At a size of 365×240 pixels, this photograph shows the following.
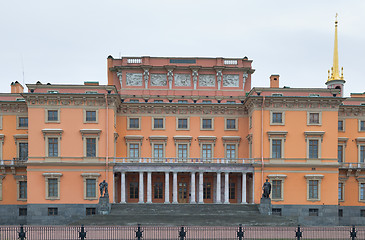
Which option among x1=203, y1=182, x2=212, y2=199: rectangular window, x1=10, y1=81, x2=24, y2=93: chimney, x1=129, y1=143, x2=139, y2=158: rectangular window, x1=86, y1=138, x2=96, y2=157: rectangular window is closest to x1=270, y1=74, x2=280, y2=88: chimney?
x1=203, y1=182, x2=212, y2=199: rectangular window

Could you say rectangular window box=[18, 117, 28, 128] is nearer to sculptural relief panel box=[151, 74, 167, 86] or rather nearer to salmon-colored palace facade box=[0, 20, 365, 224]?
salmon-colored palace facade box=[0, 20, 365, 224]

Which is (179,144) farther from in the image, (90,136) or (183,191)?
(90,136)

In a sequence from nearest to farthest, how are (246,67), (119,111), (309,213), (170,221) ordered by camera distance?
(170,221), (309,213), (119,111), (246,67)

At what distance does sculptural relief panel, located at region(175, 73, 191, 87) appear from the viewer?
54.1 meters

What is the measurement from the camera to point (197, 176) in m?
51.3

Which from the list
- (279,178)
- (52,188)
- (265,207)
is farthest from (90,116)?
(279,178)

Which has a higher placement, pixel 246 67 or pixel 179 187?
pixel 246 67

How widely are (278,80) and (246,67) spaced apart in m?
4.97

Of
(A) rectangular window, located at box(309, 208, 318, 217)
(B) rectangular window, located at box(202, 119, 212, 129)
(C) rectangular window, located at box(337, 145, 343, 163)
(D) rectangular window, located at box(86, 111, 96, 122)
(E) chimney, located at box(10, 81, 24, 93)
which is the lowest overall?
(A) rectangular window, located at box(309, 208, 318, 217)

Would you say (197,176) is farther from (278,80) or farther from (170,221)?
(278,80)

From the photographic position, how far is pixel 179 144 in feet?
169

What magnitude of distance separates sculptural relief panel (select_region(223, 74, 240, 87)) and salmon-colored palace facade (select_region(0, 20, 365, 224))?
138 mm

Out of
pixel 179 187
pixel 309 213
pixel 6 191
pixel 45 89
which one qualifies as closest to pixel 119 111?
pixel 45 89

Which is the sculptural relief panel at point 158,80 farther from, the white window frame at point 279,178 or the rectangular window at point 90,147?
the white window frame at point 279,178
